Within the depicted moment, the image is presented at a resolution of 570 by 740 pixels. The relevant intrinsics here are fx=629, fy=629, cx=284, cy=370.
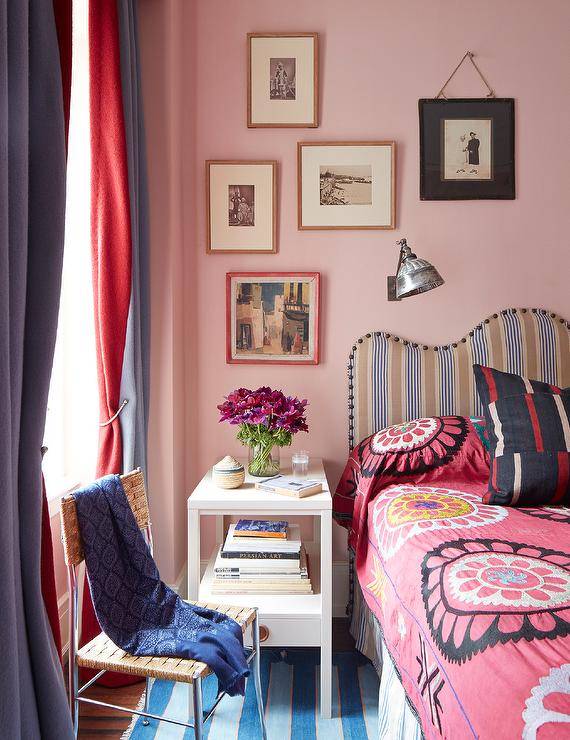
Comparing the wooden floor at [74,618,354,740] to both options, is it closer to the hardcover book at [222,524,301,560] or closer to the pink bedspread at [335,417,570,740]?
the hardcover book at [222,524,301,560]

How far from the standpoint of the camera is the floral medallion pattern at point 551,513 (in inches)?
75.2

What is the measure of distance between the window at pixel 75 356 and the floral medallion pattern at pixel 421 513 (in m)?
1.17

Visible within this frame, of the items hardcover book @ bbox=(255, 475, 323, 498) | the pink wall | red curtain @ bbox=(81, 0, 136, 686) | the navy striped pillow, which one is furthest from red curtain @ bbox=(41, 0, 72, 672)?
the navy striped pillow

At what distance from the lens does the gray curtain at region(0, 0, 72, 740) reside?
130 centimetres

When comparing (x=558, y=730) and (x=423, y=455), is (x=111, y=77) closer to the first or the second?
(x=423, y=455)

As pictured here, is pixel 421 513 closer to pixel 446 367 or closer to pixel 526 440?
pixel 526 440

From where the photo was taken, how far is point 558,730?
3.24ft

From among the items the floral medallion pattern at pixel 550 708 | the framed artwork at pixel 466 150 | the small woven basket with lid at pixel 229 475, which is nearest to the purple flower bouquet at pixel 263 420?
the small woven basket with lid at pixel 229 475

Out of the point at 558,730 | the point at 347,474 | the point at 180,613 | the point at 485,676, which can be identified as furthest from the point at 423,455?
the point at 558,730

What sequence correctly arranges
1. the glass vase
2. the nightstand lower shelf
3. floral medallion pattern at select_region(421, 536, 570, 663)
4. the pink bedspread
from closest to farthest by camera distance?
the pink bedspread < floral medallion pattern at select_region(421, 536, 570, 663) < the nightstand lower shelf < the glass vase

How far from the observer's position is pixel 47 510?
5.40 ft

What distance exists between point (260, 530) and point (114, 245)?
116 centimetres

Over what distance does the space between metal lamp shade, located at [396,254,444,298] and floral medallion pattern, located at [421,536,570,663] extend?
1.09m

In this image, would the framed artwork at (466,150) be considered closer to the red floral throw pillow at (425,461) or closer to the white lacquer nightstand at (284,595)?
the red floral throw pillow at (425,461)
